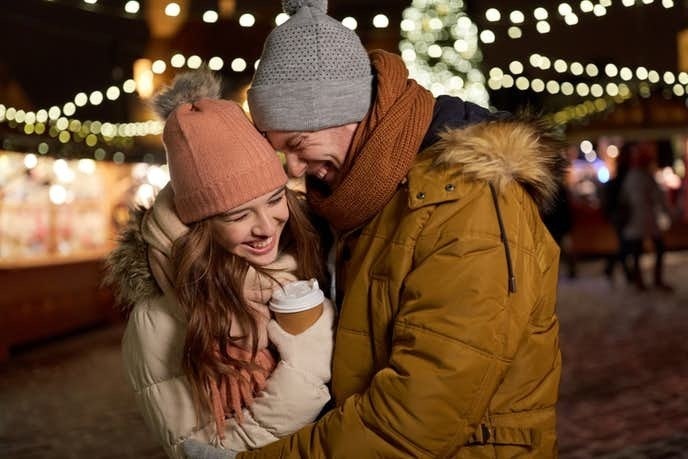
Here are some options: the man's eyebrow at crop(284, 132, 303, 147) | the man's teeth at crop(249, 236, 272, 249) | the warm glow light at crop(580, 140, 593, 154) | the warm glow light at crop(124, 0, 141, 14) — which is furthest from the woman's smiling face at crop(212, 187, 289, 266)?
the warm glow light at crop(580, 140, 593, 154)

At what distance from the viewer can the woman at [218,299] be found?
2352mm

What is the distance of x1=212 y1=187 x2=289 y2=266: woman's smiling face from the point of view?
8.24 feet

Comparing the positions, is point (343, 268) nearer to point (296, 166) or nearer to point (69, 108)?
point (296, 166)

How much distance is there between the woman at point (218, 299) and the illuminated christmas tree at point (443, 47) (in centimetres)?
1184

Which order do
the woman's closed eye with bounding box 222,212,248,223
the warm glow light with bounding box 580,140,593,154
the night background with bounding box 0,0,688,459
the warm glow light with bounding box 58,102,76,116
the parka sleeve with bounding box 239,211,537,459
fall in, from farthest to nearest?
the warm glow light with bounding box 580,140,593,154 < the warm glow light with bounding box 58,102,76,116 < the night background with bounding box 0,0,688,459 < the woman's closed eye with bounding box 222,212,248,223 < the parka sleeve with bounding box 239,211,537,459

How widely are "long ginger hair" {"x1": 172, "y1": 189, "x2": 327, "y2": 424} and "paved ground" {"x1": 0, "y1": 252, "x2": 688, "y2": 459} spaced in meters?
3.69

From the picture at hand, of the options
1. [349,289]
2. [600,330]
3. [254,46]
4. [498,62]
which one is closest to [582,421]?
[600,330]

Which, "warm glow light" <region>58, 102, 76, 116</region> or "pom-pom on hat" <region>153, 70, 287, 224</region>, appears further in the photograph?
"warm glow light" <region>58, 102, 76, 116</region>

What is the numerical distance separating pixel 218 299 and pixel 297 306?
0.31 metres

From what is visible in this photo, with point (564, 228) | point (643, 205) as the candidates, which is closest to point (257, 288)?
point (643, 205)

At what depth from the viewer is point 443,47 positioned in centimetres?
1440

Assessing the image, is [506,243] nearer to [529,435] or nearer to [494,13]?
[529,435]

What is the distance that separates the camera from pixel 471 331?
6.63 ft

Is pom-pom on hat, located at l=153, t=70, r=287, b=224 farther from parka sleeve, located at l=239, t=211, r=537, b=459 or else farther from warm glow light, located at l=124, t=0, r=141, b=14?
warm glow light, located at l=124, t=0, r=141, b=14
